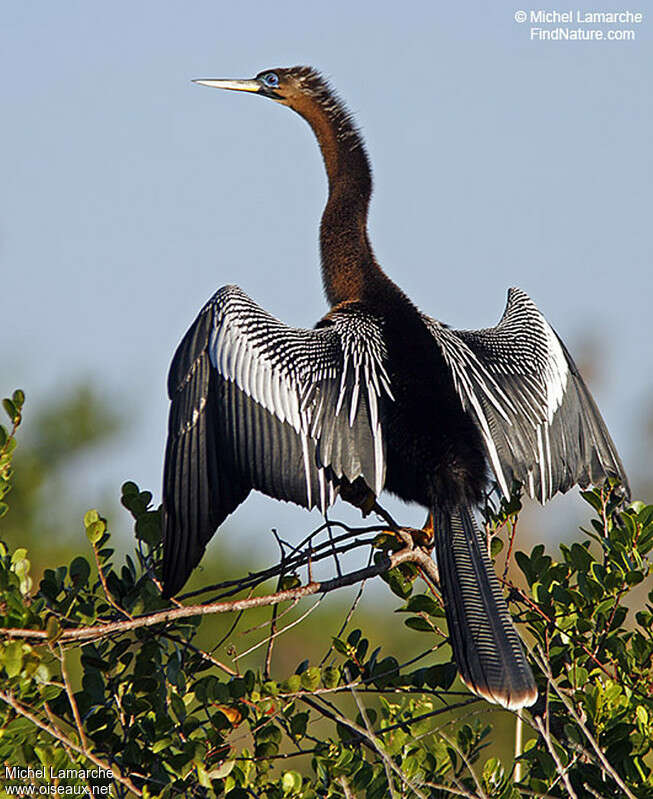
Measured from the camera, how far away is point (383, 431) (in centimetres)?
315

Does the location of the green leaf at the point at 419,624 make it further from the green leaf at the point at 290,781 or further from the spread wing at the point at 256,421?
the green leaf at the point at 290,781

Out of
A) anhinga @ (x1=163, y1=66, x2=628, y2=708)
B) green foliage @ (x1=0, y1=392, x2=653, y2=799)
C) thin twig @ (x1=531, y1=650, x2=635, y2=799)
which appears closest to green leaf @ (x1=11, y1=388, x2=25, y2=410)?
green foliage @ (x1=0, y1=392, x2=653, y2=799)

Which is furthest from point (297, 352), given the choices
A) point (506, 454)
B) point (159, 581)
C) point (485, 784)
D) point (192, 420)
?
point (485, 784)

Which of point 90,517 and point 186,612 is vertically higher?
point 90,517

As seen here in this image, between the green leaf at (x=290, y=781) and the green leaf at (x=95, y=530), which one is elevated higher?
the green leaf at (x=95, y=530)

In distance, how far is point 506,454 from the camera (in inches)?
125

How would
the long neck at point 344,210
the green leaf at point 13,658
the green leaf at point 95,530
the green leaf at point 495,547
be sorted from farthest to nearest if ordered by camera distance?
the long neck at point 344,210, the green leaf at point 495,547, the green leaf at point 95,530, the green leaf at point 13,658

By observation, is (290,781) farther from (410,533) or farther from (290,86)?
(290,86)

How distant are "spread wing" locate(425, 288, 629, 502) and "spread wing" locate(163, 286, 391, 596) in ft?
1.01

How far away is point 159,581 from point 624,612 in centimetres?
115

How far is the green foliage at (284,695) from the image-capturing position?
220cm

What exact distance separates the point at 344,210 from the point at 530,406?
1370 mm

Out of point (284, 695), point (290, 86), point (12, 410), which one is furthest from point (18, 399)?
point (290, 86)

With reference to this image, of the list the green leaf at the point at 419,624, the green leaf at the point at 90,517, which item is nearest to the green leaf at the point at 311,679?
the green leaf at the point at 419,624
